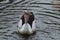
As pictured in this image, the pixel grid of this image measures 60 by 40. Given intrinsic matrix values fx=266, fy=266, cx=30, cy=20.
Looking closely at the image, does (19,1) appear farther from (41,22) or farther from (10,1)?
(41,22)

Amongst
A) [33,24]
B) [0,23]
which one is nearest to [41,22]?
[33,24]

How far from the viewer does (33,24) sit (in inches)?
511

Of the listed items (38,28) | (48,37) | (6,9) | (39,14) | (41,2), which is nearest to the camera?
(48,37)

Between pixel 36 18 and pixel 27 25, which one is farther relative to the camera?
pixel 36 18

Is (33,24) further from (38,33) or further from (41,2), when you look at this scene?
(41,2)

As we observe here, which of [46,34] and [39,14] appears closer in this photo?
[46,34]

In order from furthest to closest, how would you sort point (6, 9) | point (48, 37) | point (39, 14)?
point (6, 9) < point (39, 14) < point (48, 37)

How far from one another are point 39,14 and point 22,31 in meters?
2.99

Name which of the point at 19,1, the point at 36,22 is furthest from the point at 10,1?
the point at 36,22

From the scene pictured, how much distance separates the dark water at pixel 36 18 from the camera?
12469mm

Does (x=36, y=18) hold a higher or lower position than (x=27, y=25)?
lower

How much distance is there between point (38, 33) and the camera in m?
12.8

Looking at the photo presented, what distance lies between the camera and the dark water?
1247cm

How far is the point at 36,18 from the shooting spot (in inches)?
578
